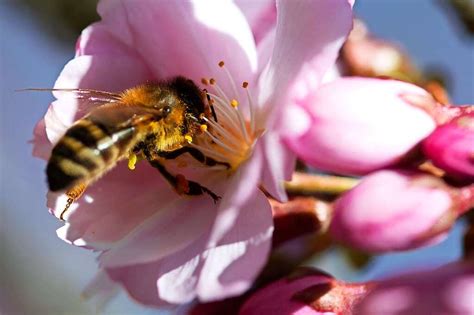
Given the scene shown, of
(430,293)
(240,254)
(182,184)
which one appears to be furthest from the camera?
(182,184)

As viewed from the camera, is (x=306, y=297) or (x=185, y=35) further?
(x=185, y=35)

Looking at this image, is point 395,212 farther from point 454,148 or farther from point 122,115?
point 122,115

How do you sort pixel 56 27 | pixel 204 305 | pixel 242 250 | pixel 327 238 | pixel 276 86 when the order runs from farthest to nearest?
1. pixel 56 27
2. pixel 327 238
3. pixel 204 305
4. pixel 276 86
5. pixel 242 250

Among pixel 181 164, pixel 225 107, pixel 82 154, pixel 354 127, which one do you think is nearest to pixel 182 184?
pixel 181 164

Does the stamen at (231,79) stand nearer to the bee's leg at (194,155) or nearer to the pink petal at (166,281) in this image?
the bee's leg at (194,155)

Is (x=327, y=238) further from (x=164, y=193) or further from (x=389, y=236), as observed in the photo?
(x=389, y=236)

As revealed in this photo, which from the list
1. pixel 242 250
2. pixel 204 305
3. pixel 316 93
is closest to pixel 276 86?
pixel 316 93

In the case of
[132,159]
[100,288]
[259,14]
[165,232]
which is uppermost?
[259,14]
